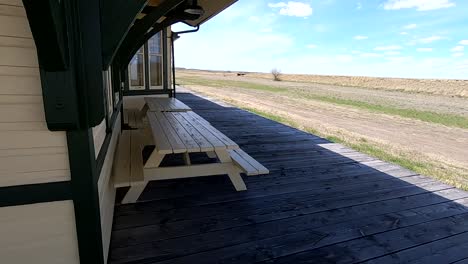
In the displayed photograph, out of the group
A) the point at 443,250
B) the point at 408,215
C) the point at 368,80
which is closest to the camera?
the point at 443,250

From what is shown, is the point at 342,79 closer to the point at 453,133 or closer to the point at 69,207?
the point at 453,133

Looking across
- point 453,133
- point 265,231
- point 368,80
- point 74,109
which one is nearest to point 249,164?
point 265,231

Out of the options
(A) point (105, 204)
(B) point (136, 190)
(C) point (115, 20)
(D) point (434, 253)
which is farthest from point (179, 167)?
(D) point (434, 253)

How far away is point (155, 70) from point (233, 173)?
471 cm

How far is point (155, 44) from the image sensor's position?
6844 millimetres

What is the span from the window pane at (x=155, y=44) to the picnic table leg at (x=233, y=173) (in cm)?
472

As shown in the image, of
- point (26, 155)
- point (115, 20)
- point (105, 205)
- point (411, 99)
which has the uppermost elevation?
point (115, 20)

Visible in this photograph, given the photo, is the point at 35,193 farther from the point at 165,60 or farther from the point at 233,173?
the point at 165,60

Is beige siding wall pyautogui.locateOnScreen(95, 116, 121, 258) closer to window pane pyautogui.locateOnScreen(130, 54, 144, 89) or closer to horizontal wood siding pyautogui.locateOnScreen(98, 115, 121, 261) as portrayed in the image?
horizontal wood siding pyautogui.locateOnScreen(98, 115, 121, 261)

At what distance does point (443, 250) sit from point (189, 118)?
3083 mm

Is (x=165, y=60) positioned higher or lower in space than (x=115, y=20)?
lower

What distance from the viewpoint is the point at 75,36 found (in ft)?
4.35

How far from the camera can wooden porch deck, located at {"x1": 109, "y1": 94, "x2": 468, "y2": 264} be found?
2.11 metres

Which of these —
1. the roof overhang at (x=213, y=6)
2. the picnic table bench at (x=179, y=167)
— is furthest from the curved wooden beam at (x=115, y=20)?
the roof overhang at (x=213, y=6)
